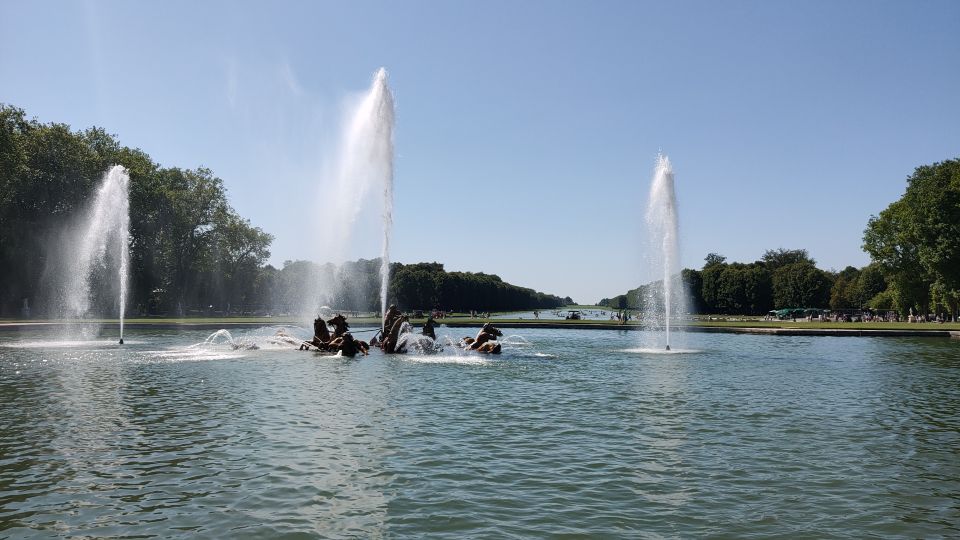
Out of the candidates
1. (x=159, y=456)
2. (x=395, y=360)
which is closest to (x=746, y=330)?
(x=395, y=360)

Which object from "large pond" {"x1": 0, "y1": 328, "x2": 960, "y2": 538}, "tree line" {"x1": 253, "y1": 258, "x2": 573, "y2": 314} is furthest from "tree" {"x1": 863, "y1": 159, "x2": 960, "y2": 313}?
"tree line" {"x1": 253, "y1": 258, "x2": 573, "y2": 314}

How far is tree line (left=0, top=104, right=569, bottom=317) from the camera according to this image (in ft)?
233

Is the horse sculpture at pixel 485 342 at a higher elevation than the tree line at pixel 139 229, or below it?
below

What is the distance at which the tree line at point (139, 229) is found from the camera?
70.9 metres

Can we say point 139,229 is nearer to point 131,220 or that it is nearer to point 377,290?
point 131,220

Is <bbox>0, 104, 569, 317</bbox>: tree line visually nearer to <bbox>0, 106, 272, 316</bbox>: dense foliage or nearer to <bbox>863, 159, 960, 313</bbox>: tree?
<bbox>0, 106, 272, 316</bbox>: dense foliage

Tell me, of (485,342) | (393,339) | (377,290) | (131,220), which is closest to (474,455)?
(485,342)

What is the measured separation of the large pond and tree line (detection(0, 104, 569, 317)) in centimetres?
2417

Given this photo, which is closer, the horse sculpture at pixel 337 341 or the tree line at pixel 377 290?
the horse sculpture at pixel 337 341

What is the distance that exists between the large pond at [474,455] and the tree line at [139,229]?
952 inches

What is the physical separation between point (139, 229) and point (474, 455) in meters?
84.6

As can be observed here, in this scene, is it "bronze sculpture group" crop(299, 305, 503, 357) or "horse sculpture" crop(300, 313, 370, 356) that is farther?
"bronze sculpture group" crop(299, 305, 503, 357)

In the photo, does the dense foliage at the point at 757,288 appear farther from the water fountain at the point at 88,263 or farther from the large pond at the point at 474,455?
the large pond at the point at 474,455

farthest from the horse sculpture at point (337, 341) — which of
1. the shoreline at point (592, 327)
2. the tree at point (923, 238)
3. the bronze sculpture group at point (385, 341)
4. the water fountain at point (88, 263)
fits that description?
the tree at point (923, 238)
